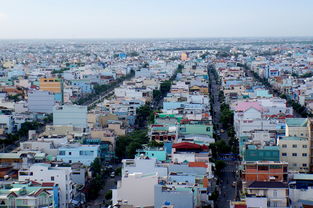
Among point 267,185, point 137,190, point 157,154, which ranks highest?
point 267,185

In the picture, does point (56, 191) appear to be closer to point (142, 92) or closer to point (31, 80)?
point (142, 92)

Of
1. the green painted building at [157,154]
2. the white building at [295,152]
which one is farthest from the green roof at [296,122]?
the green painted building at [157,154]

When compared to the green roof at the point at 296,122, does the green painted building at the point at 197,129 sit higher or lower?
lower

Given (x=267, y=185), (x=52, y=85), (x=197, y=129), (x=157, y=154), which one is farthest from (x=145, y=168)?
(x=52, y=85)

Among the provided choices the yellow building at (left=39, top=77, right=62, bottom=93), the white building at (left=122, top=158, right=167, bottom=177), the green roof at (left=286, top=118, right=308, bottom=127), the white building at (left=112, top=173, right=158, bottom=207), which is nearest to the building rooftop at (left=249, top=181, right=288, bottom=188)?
the white building at (left=112, top=173, right=158, bottom=207)

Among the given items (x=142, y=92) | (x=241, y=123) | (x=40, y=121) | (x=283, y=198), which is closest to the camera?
(x=283, y=198)

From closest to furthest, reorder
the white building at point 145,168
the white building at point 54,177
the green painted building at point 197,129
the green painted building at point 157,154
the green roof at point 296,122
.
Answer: the white building at point 54,177, the white building at point 145,168, the green painted building at point 157,154, the green roof at point 296,122, the green painted building at point 197,129

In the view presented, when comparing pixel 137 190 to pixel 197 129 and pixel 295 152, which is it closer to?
pixel 295 152

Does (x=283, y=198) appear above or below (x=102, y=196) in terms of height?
above

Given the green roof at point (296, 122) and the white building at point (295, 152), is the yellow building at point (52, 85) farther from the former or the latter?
the white building at point (295, 152)

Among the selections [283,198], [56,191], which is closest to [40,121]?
[56,191]

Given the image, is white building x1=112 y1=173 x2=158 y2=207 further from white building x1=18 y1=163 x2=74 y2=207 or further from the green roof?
the green roof
